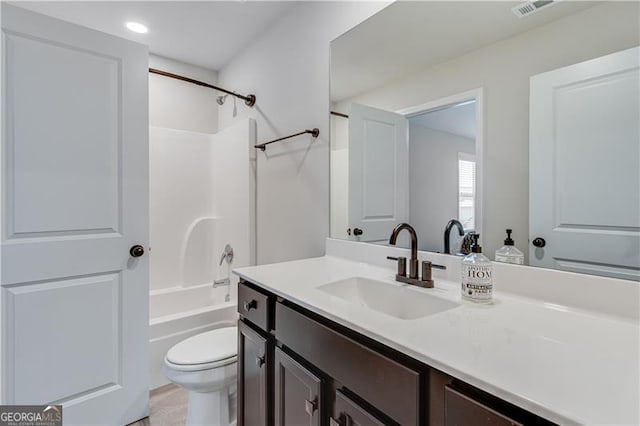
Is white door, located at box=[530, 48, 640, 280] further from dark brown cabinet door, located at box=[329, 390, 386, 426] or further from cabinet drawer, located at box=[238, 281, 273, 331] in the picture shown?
cabinet drawer, located at box=[238, 281, 273, 331]

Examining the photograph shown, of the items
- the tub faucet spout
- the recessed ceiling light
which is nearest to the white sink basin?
the tub faucet spout

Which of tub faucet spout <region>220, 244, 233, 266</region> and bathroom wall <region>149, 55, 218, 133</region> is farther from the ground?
bathroom wall <region>149, 55, 218, 133</region>

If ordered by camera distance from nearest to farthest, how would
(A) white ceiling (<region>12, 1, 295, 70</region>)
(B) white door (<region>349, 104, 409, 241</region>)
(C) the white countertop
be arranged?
(C) the white countertop, (B) white door (<region>349, 104, 409, 241</region>), (A) white ceiling (<region>12, 1, 295, 70</region>)

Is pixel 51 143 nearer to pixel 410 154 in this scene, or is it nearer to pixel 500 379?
pixel 410 154

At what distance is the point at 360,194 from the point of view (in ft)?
5.19

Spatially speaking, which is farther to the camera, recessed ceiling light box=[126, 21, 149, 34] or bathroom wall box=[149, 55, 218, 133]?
bathroom wall box=[149, 55, 218, 133]

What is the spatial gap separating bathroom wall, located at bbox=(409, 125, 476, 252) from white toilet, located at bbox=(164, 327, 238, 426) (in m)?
1.10

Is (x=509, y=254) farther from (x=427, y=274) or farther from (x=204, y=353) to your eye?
(x=204, y=353)

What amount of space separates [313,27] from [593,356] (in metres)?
1.94

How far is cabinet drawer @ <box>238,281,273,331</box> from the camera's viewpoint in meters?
1.14

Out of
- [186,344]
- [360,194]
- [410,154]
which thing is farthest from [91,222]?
[410,154]

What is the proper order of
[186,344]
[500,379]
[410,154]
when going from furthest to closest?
[186,344]
[410,154]
[500,379]

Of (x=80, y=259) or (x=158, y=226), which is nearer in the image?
(x=80, y=259)

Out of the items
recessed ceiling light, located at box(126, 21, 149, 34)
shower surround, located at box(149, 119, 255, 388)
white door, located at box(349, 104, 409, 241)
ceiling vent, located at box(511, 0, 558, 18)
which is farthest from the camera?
shower surround, located at box(149, 119, 255, 388)
